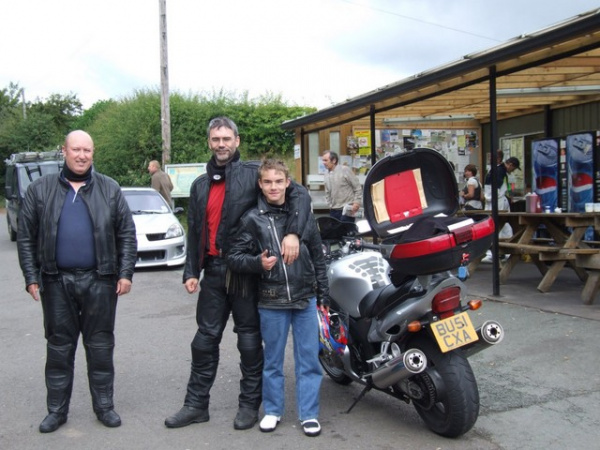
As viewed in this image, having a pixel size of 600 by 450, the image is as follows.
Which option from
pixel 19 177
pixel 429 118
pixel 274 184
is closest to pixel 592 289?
pixel 274 184

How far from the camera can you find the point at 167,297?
31.0 feet

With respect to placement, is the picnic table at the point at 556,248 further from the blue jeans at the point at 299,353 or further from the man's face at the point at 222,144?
the man's face at the point at 222,144

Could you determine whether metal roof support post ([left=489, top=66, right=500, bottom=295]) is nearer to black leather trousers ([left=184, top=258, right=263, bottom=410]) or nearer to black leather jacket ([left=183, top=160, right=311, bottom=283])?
black leather jacket ([left=183, top=160, right=311, bottom=283])

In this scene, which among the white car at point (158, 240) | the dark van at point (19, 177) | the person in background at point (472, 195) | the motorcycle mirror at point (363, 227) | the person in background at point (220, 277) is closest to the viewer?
the person in background at point (220, 277)

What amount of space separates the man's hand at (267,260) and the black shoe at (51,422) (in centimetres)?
183

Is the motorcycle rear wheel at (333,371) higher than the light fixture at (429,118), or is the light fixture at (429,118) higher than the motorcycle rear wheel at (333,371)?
the light fixture at (429,118)

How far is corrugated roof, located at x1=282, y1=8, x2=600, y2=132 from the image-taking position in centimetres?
668

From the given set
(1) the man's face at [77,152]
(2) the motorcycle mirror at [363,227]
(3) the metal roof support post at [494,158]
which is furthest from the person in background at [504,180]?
(1) the man's face at [77,152]

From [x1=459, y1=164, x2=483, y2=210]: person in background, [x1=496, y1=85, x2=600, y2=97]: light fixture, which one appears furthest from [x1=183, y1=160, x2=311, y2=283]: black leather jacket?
[x1=459, y1=164, x2=483, y2=210]: person in background

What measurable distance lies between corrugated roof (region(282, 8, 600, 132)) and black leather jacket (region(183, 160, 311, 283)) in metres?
3.61

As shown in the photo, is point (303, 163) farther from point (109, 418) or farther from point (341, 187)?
point (109, 418)

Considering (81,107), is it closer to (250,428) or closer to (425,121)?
(425,121)

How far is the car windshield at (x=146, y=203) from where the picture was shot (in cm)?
1302

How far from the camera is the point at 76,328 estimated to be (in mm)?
4574
